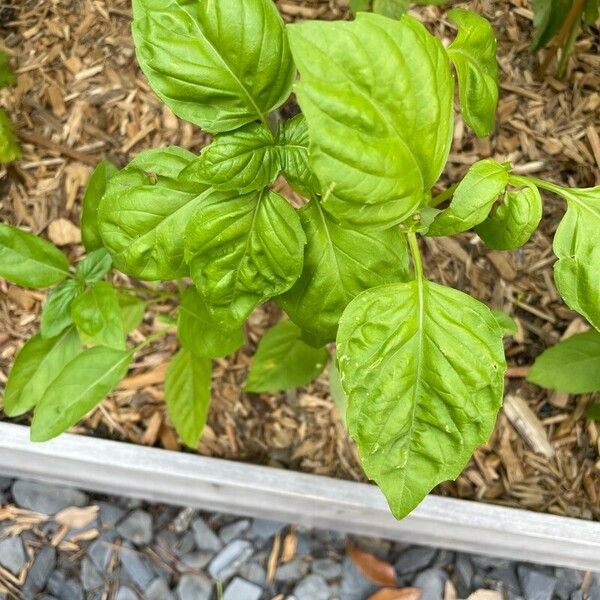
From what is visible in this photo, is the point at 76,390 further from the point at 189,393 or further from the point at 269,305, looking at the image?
the point at 269,305

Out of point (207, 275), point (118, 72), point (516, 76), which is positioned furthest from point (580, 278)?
point (118, 72)

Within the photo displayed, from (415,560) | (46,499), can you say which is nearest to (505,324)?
(415,560)

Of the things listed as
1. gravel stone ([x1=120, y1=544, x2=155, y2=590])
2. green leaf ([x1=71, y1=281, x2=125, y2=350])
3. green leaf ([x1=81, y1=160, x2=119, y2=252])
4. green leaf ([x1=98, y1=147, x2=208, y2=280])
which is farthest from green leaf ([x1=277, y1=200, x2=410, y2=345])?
Answer: gravel stone ([x1=120, y1=544, x2=155, y2=590])

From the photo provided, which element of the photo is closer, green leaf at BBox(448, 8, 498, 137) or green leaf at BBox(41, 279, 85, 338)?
green leaf at BBox(448, 8, 498, 137)

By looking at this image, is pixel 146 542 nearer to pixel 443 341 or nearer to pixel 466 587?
pixel 466 587

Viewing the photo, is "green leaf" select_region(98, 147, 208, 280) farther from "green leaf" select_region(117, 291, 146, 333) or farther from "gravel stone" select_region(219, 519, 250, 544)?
"gravel stone" select_region(219, 519, 250, 544)
